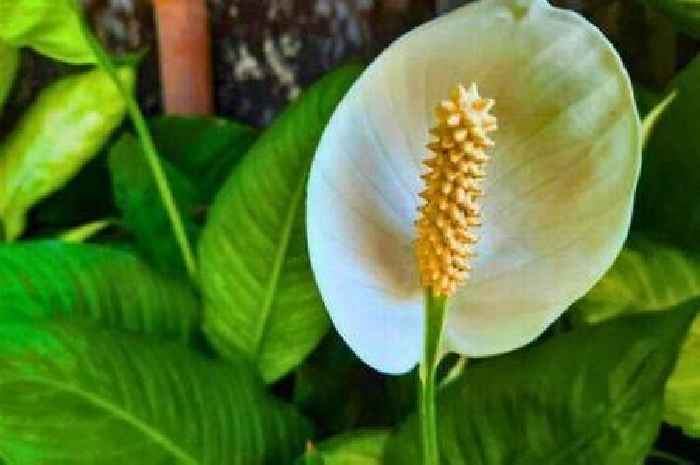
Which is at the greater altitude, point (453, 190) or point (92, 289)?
point (453, 190)

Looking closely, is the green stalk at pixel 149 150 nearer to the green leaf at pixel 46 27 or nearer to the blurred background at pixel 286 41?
the green leaf at pixel 46 27

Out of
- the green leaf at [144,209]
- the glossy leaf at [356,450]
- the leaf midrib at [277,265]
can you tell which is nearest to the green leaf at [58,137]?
the green leaf at [144,209]

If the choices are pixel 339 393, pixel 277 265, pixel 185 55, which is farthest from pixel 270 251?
pixel 185 55

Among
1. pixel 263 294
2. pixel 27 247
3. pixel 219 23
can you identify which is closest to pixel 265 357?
pixel 263 294

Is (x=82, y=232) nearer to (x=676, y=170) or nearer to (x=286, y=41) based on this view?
(x=286, y=41)

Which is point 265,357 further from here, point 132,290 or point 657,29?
point 657,29

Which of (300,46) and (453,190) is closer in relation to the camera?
(453,190)
